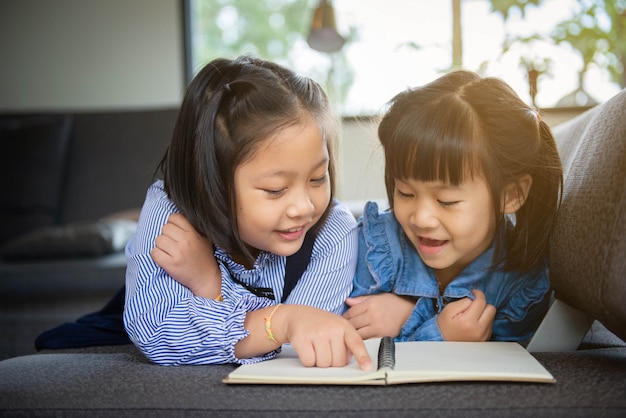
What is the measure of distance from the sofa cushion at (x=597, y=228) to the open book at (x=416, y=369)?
11 centimetres

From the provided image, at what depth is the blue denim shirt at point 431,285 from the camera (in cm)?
109

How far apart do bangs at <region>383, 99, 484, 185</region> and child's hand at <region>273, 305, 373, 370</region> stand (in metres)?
0.29

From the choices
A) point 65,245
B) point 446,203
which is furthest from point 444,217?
point 65,245

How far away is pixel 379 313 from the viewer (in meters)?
1.11

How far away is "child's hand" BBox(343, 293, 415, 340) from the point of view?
1.09 meters

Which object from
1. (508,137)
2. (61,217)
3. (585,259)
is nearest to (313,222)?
(508,137)

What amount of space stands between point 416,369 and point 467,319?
0.92ft

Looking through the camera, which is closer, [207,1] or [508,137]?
[508,137]

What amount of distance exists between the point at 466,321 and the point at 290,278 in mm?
317

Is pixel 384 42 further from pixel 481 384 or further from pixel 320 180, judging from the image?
pixel 481 384

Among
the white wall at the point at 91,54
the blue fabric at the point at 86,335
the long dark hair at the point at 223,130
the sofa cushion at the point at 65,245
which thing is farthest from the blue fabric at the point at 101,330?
the white wall at the point at 91,54

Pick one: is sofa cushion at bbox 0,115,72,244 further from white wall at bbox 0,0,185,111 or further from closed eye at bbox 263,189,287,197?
closed eye at bbox 263,189,287,197

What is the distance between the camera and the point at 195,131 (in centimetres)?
104

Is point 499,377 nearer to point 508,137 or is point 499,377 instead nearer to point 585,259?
point 585,259
